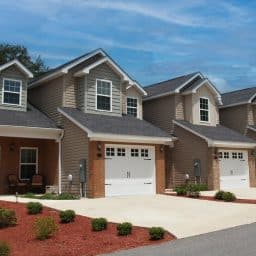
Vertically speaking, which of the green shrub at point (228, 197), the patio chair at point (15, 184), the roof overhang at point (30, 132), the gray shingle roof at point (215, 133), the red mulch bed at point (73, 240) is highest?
the gray shingle roof at point (215, 133)

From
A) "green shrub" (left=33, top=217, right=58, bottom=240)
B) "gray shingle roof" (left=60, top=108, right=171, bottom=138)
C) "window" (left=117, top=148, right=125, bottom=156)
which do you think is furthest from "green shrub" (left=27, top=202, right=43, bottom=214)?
"window" (left=117, top=148, right=125, bottom=156)

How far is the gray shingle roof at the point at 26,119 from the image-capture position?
22.8 m

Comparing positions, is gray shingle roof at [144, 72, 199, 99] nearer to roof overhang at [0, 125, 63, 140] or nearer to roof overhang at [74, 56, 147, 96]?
roof overhang at [74, 56, 147, 96]

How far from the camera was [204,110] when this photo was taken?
100 ft

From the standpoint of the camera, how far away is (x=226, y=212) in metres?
16.8

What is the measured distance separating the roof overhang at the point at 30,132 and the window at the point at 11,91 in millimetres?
2680

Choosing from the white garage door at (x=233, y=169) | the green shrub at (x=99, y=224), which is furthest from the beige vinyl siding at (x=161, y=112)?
the green shrub at (x=99, y=224)

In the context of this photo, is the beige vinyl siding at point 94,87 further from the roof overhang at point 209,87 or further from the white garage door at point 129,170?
the roof overhang at point 209,87

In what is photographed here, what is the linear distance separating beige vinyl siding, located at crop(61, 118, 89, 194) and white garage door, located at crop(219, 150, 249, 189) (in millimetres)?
9007

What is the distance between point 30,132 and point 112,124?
4.11m

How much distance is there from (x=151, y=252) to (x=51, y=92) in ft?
55.4

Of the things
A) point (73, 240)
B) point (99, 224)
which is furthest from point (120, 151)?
point (73, 240)

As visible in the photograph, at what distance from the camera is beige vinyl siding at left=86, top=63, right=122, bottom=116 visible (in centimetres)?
2539

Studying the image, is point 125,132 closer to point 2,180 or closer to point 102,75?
point 102,75
